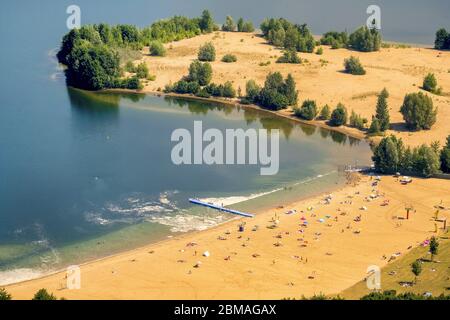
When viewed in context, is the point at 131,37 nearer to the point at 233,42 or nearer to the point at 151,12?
the point at 233,42

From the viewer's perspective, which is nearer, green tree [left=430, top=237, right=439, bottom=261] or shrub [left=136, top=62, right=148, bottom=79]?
green tree [left=430, top=237, right=439, bottom=261]

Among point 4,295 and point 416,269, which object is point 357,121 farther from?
point 4,295

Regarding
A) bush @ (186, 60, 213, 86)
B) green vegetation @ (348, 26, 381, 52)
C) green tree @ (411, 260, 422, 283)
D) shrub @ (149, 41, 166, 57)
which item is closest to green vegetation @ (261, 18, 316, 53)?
green vegetation @ (348, 26, 381, 52)

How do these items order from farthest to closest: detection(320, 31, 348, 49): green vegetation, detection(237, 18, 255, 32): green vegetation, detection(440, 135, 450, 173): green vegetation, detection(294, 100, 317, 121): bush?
detection(237, 18, 255, 32): green vegetation, detection(320, 31, 348, 49): green vegetation, detection(294, 100, 317, 121): bush, detection(440, 135, 450, 173): green vegetation

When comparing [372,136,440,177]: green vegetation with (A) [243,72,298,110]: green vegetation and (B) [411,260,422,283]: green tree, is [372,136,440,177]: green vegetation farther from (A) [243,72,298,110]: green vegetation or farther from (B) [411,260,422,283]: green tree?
(A) [243,72,298,110]: green vegetation

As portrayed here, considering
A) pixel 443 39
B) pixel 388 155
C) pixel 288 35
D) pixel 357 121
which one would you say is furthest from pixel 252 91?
pixel 443 39

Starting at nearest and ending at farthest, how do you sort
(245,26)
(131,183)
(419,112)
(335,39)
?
(131,183) → (419,112) → (335,39) → (245,26)

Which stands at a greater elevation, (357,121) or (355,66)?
(355,66)
